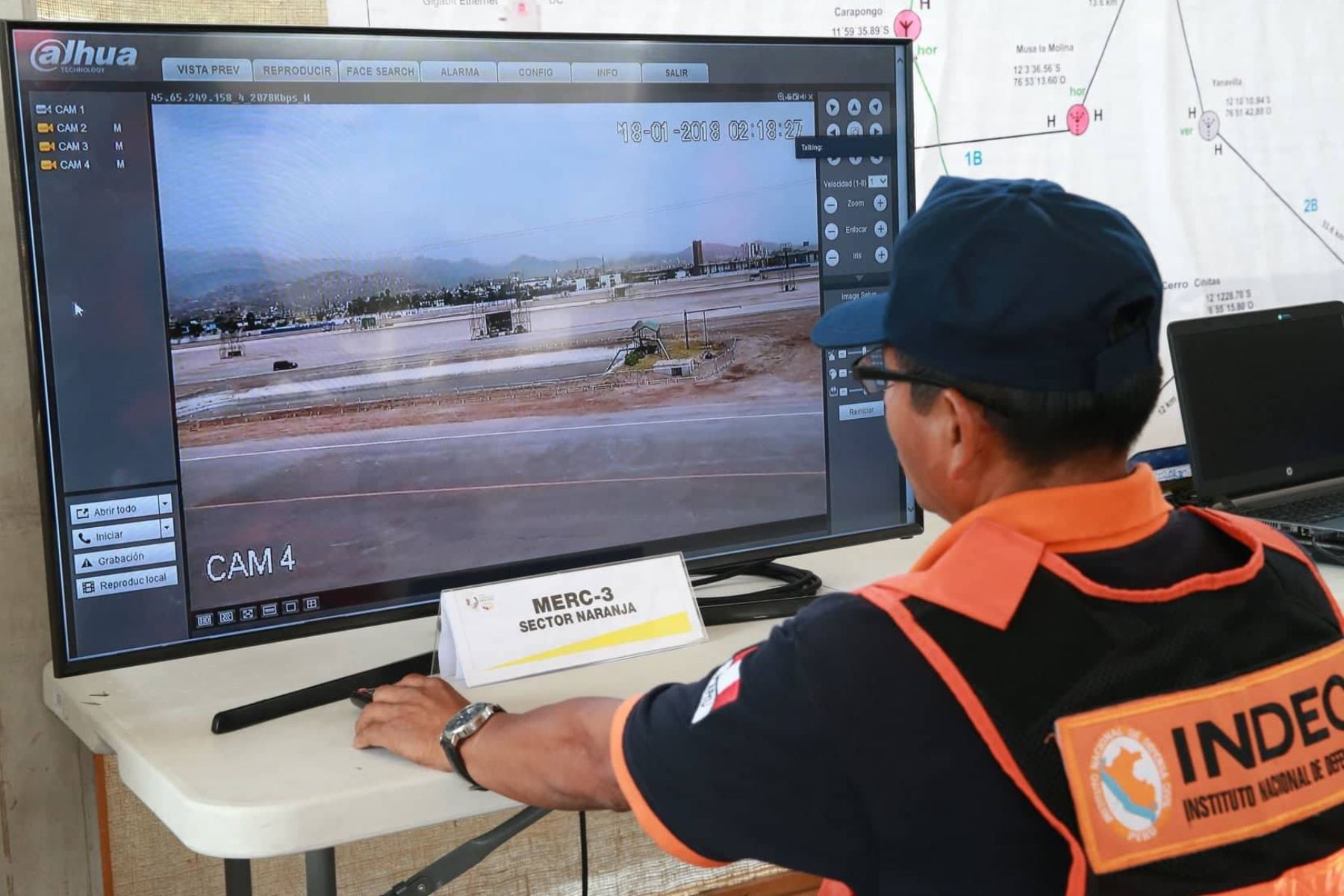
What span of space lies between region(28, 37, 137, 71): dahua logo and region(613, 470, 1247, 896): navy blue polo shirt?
2.73ft

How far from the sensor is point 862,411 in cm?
167

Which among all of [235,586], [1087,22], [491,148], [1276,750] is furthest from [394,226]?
[1087,22]

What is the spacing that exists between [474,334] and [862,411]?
1.73ft

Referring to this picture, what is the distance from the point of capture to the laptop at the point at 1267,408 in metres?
2.05

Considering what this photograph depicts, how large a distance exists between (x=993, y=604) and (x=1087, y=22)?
185 cm

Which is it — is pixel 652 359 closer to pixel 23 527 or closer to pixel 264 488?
pixel 264 488

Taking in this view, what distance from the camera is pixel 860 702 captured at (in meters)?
0.85

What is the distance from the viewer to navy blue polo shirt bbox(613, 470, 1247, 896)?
2.77ft

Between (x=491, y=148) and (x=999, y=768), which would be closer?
(x=999, y=768)

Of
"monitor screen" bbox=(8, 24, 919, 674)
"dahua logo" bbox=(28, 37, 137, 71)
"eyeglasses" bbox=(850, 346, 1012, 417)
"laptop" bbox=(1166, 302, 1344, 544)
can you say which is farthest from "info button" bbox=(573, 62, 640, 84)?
"laptop" bbox=(1166, 302, 1344, 544)

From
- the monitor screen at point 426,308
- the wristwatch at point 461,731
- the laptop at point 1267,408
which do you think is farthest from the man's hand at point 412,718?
the laptop at point 1267,408

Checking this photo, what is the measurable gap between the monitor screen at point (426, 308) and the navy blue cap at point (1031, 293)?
600mm

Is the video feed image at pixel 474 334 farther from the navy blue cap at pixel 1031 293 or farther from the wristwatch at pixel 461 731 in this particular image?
the navy blue cap at pixel 1031 293

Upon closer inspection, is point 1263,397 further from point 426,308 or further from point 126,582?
point 126,582
